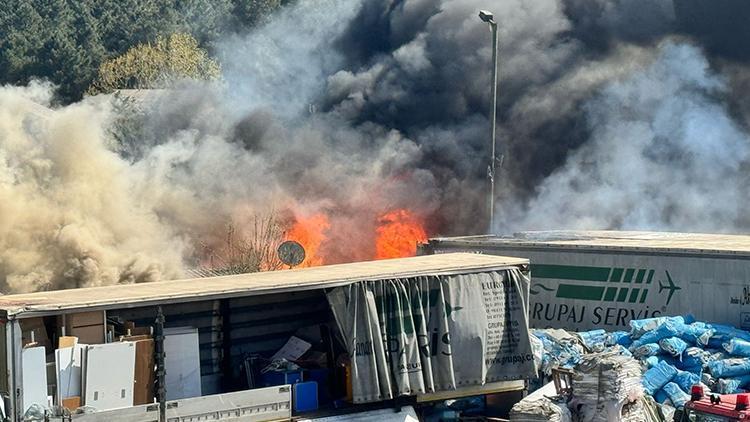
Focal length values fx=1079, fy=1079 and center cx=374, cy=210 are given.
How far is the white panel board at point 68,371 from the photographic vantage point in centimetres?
1428

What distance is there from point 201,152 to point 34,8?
51656 millimetres

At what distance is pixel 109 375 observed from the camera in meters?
14.6

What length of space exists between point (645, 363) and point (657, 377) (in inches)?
16.9

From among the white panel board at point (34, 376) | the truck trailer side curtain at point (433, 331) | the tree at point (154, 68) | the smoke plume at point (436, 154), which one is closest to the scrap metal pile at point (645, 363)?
the truck trailer side curtain at point (433, 331)

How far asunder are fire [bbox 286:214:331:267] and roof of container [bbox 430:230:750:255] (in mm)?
10221

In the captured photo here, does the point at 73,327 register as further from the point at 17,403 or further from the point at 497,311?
the point at 497,311

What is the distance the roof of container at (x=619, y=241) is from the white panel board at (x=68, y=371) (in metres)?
12.9

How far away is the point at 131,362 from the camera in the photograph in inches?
583

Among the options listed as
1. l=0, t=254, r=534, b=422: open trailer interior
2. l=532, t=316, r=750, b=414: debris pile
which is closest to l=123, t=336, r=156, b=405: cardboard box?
l=0, t=254, r=534, b=422: open trailer interior

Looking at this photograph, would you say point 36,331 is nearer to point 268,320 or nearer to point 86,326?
point 86,326

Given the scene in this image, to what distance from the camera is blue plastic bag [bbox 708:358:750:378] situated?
19391 millimetres

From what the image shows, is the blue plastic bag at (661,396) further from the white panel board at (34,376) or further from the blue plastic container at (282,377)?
the white panel board at (34,376)

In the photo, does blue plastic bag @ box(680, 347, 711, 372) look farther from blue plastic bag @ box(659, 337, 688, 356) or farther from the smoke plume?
the smoke plume

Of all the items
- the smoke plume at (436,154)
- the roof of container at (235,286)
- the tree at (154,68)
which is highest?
the tree at (154,68)
